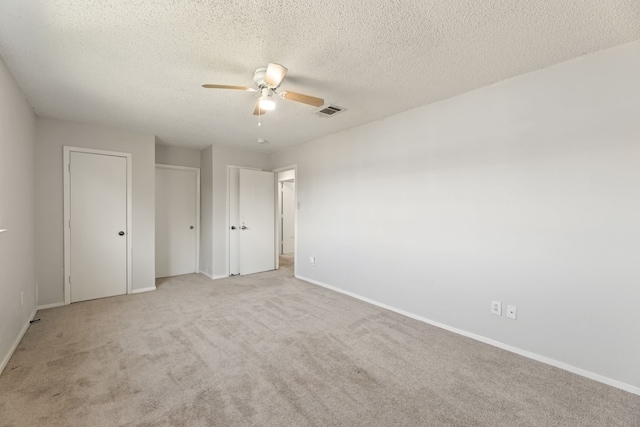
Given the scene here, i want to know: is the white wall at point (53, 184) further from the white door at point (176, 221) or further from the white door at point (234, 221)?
the white door at point (234, 221)

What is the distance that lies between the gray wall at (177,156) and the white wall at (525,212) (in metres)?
3.41

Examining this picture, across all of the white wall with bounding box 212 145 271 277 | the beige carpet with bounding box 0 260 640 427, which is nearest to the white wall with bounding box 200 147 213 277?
Answer: the white wall with bounding box 212 145 271 277

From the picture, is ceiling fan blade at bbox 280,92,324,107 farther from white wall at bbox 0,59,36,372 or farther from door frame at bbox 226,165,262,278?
door frame at bbox 226,165,262,278

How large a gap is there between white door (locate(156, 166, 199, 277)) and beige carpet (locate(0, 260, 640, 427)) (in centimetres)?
188

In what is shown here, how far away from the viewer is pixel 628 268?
193 cm

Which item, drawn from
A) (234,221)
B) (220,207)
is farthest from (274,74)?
(234,221)

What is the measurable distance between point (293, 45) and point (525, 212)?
236 centimetres

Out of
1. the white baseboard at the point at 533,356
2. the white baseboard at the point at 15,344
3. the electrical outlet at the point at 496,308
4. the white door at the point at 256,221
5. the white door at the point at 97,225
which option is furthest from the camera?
the white door at the point at 256,221

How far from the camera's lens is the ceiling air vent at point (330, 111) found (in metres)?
3.15

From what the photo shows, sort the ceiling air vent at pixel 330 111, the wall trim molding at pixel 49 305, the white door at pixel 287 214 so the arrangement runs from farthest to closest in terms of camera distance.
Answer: the white door at pixel 287 214
the wall trim molding at pixel 49 305
the ceiling air vent at pixel 330 111

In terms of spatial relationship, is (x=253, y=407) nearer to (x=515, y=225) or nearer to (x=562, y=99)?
(x=515, y=225)

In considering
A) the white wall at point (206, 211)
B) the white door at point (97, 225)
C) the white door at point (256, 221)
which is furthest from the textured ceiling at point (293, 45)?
the white door at point (256, 221)

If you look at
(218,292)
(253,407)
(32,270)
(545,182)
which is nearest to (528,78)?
(545,182)

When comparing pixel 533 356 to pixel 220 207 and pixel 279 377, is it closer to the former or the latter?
pixel 279 377
